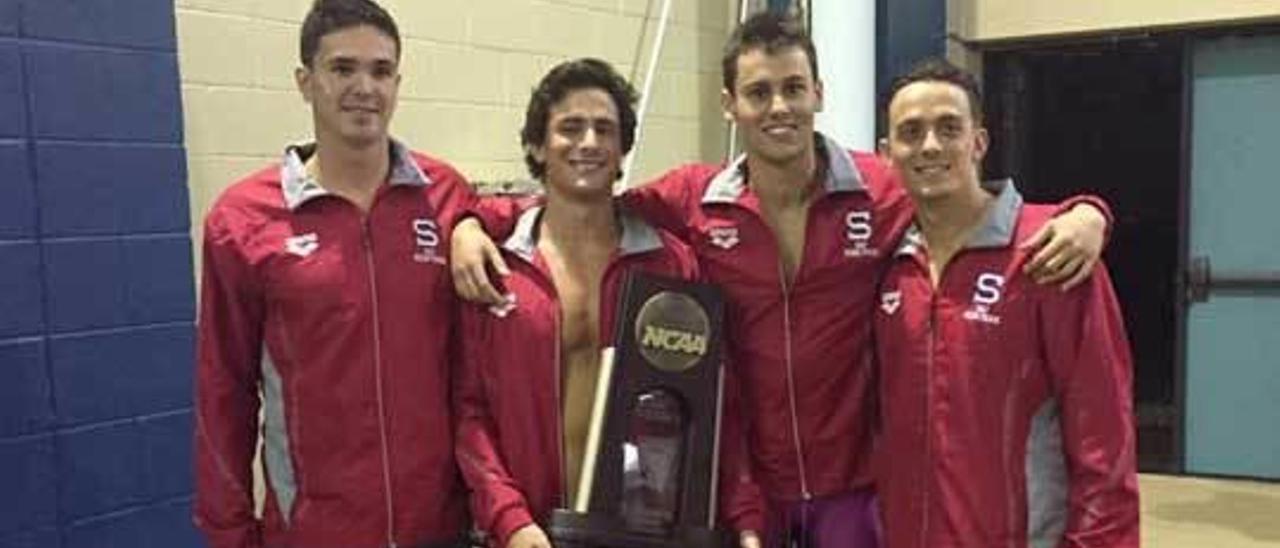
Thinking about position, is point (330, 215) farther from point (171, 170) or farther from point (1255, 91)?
point (1255, 91)

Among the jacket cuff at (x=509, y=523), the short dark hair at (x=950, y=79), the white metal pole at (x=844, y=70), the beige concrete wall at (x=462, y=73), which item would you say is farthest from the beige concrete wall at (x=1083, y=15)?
the jacket cuff at (x=509, y=523)

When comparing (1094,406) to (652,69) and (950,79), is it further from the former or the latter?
(652,69)

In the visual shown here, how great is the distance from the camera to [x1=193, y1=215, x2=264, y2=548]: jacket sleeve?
80.2 inches

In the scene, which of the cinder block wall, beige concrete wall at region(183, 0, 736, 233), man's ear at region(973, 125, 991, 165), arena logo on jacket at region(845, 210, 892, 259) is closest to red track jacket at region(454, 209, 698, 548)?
arena logo on jacket at region(845, 210, 892, 259)

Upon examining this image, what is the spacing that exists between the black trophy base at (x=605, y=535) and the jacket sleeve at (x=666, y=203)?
54cm

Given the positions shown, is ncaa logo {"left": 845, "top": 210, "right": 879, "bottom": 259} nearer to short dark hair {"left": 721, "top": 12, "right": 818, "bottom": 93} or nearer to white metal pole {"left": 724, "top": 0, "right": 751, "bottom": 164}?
short dark hair {"left": 721, "top": 12, "right": 818, "bottom": 93}

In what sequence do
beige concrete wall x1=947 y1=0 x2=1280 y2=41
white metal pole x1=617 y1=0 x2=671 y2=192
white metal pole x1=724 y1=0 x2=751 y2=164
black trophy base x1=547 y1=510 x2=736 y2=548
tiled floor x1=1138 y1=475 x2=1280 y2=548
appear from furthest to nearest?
beige concrete wall x1=947 y1=0 x2=1280 y2=41, white metal pole x1=724 y1=0 x2=751 y2=164, tiled floor x1=1138 y1=475 x2=1280 y2=548, white metal pole x1=617 y1=0 x2=671 y2=192, black trophy base x1=547 y1=510 x2=736 y2=548

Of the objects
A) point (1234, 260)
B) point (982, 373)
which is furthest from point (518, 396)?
point (1234, 260)

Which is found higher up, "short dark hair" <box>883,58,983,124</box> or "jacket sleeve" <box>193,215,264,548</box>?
"short dark hair" <box>883,58,983,124</box>

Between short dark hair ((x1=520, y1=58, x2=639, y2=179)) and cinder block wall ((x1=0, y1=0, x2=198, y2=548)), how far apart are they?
1.04 m

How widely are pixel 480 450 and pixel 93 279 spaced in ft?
3.66

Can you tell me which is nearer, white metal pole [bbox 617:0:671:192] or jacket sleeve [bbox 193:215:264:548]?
jacket sleeve [bbox 193:215:264:548]

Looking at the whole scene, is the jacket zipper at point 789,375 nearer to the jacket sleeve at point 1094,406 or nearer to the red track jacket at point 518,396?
the red track jacket at point 518,396

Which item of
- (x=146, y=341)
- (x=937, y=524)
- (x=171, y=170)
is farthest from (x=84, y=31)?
(x=937, y=524)
